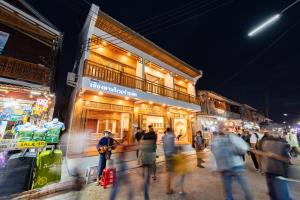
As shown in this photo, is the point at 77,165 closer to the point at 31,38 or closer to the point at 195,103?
the point at 31,38

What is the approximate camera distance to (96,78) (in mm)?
8203

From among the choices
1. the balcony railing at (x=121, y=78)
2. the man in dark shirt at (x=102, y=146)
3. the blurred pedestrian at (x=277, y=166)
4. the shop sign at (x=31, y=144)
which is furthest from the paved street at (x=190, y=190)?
the balcony railing at (x=121, y=78)

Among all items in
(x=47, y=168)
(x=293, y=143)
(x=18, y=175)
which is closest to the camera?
(x=18, y=175)

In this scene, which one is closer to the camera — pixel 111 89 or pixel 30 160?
pixel 30 160

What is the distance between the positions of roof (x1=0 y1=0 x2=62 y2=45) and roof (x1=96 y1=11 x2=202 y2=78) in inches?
126

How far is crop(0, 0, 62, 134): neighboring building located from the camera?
25.0 feet

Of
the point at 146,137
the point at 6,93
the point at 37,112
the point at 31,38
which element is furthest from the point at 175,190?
the point at 31,38

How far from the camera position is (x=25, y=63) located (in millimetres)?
8289

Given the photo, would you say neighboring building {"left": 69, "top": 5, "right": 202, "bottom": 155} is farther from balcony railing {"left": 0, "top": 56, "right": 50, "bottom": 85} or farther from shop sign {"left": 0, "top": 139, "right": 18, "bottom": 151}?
shop sign {"left": 0, "top": 139, "right": 18, "bottom": 151}

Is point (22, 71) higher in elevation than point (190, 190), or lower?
higher

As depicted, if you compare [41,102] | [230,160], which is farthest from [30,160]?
[230,160]

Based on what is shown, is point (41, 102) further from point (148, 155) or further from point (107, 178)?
point (148, 155)

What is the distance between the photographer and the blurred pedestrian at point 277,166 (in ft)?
9.18

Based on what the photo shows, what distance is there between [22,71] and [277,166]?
11.5 m
